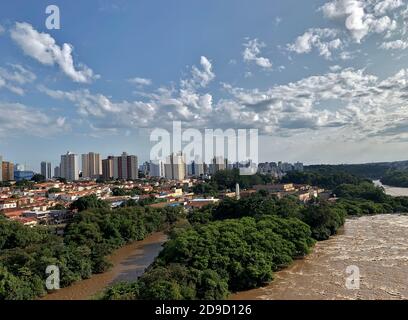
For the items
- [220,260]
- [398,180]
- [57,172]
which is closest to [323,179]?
[398,180]

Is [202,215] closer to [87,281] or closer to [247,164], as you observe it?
[87,281]

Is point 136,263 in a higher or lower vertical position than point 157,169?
lower

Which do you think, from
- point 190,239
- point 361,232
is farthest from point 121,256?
point 361,232

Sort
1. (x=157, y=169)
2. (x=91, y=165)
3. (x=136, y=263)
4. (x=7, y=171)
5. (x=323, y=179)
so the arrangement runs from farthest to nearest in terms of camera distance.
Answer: (x=157, y=169) → (x=91, y=165) → (x=7, y=171) → (x=323, y=179) → (x=136, y=263)

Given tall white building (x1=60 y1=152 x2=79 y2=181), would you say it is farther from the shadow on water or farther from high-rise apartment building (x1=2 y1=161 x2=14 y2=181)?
the shadow on water

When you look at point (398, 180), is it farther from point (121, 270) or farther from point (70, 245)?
point (70, 245)
